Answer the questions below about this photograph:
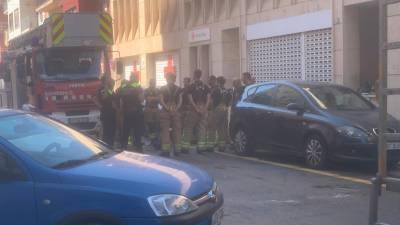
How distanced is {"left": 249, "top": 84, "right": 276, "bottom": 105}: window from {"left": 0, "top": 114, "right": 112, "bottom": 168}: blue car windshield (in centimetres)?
652

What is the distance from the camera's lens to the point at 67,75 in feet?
50.4

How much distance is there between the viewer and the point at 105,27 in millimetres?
15656

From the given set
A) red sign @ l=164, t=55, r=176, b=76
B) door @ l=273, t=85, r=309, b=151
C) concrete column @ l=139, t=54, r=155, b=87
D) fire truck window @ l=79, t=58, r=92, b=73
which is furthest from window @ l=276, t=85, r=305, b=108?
concrete column @ l=139, t=54, r=155, b=87

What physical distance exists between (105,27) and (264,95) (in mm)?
4740

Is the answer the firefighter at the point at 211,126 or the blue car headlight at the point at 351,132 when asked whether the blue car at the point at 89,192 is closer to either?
the blue car headlight at the point at 351,132

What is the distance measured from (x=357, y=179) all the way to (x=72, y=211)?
20.4 ft

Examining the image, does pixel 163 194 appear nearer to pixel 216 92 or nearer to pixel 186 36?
pixel 216 92

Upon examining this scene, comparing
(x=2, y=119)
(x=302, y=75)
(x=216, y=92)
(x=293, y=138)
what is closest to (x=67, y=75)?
(x=216, y=92)

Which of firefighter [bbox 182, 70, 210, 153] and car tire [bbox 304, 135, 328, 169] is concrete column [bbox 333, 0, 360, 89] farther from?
car tire [bbox 304, 135, 328, 169]

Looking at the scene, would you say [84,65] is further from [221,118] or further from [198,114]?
[221,118]

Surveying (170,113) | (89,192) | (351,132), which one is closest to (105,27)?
(170,113)

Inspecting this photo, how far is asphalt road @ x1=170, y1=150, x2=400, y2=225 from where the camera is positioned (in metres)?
7.75

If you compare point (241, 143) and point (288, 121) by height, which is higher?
point (288, 121)

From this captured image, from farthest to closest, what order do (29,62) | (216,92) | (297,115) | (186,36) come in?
(186,36)
(29,62)
(216,92)
(297,115)
